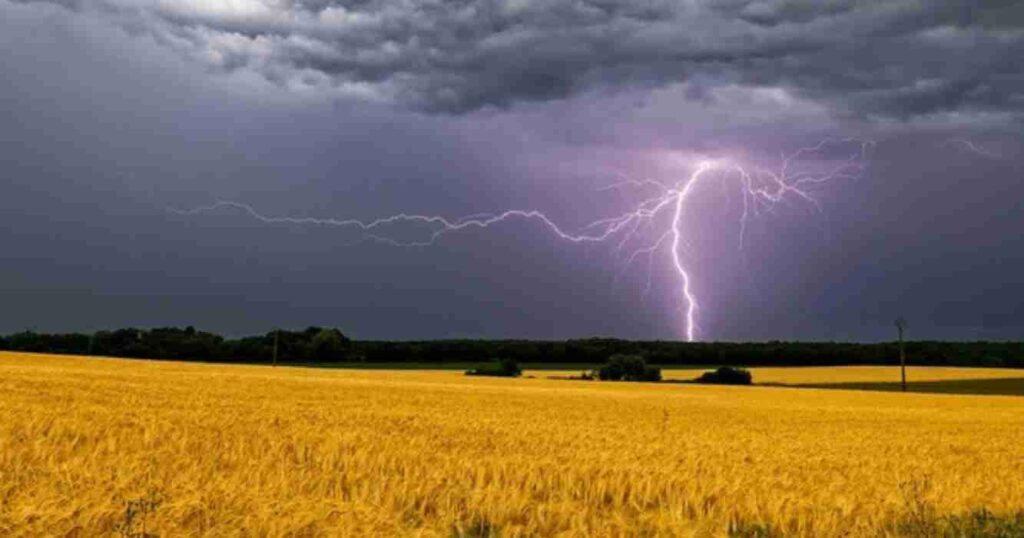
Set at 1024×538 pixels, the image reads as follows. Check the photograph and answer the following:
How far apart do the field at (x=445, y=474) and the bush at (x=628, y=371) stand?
6163 centimetres

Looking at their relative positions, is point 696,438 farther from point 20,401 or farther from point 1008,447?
point 20,401

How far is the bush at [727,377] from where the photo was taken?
83.8 m

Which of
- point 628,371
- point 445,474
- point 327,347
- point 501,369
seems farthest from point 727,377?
point 445,474

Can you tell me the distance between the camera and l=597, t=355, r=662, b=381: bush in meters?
86.8

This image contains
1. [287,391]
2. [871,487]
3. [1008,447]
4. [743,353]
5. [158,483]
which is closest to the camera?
[158,483]

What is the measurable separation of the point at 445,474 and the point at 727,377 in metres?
77.0

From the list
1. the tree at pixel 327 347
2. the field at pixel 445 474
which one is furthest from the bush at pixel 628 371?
the field at pixel 445 474

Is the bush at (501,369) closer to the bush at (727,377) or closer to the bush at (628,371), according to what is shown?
the bush at (628,371)

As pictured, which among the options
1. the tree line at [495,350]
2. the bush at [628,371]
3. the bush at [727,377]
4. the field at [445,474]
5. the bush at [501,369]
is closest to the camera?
the field at [445,474]

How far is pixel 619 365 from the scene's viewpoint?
87688 mm

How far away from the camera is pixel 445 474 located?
992 cm

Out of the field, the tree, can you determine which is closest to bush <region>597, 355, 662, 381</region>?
the tree

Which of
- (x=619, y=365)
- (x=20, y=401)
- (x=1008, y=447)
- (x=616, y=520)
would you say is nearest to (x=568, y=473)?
(x=616, y=520)

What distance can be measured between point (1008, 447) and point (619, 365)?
64.1m
